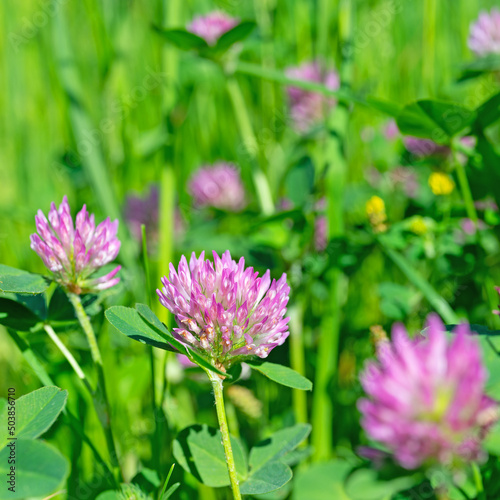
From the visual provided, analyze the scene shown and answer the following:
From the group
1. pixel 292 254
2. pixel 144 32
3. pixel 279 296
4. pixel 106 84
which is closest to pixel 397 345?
pixel 279 296

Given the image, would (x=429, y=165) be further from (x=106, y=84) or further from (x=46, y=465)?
(x=46, y=465)

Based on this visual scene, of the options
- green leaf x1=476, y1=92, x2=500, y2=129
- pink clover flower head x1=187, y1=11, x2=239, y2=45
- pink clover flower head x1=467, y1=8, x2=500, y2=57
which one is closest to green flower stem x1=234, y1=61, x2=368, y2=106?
green leaf x1=476, y1=92, x2=500, y2=129

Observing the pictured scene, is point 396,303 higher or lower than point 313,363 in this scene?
higher

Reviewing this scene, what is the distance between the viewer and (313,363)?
45.2 inches

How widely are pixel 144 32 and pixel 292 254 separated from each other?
1.44m

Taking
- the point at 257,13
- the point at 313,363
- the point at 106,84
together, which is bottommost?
the point at 313,363

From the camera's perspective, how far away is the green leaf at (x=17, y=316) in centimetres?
70

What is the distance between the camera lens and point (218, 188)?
1.54m

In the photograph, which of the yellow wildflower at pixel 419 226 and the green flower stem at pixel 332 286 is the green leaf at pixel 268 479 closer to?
the green flower stem at pixel 332 286

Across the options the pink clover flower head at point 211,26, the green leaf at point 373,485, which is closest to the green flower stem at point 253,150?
the pink clover flower head at point 211,26

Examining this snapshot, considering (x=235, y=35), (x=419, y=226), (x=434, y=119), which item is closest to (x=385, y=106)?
(x=434, y=119)

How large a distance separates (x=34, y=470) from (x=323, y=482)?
16.0 inches

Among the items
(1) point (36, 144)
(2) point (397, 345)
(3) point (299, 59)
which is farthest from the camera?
(1) point (36, 144)

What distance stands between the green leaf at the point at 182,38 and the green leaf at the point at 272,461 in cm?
72
